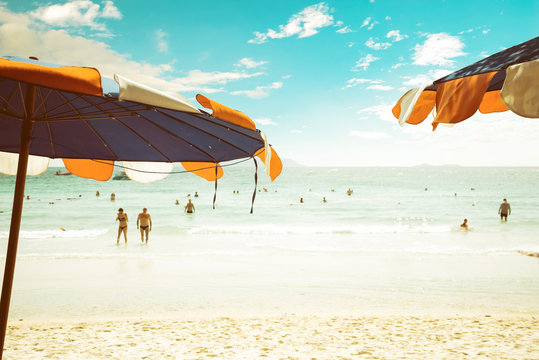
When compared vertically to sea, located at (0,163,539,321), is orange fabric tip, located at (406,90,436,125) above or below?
above

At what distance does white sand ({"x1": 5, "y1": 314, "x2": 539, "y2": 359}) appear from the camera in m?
4.99

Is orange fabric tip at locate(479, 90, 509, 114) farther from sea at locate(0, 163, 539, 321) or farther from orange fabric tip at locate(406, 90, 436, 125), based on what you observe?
sea at locate(0, 163, 539, 321)

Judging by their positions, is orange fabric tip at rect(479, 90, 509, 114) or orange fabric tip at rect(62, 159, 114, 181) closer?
orange fabric tip at rect(479, 90, 509, 114)

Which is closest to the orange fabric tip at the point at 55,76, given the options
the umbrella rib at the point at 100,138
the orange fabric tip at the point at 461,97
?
the umbrella rib at the point at 100,138

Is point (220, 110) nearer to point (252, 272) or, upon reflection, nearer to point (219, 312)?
point (219, 312)

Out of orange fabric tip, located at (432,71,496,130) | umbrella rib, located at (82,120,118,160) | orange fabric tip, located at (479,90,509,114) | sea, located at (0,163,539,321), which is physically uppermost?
orange fabric tip, located at (479,90,509,114)

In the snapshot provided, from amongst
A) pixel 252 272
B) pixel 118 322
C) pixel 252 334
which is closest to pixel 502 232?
pixel 252 272

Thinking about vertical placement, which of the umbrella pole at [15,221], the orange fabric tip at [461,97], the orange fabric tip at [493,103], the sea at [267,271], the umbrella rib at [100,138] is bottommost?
the sea at [267,271]

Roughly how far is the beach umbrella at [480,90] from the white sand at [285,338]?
12.5 feet

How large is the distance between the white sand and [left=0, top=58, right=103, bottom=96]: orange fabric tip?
4451mm

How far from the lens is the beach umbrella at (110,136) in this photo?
2.54 meters

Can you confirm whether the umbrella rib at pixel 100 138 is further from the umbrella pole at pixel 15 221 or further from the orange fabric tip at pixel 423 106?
the orange fabric tip at pixel 423 106

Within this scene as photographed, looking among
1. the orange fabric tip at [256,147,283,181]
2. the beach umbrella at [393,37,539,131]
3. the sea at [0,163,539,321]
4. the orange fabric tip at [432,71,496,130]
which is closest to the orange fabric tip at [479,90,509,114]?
the beach umbrella at [393,37,539,131]

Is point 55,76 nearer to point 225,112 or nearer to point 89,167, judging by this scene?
point 225,112
